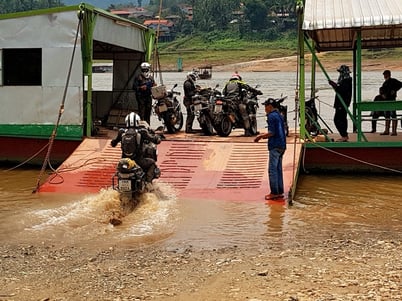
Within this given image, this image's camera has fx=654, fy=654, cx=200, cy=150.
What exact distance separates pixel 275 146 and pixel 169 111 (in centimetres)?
457

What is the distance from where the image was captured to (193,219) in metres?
8.45

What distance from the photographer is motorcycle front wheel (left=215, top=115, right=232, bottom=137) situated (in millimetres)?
12805

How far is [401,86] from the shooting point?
527 inches

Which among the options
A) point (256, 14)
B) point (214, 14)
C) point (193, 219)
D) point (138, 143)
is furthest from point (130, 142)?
point (214, 14)

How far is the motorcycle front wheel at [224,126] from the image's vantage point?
12.8 m

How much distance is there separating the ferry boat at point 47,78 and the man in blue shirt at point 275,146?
13.3ft

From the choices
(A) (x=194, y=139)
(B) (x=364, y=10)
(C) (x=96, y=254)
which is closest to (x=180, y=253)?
(C) (x=96, y=254)

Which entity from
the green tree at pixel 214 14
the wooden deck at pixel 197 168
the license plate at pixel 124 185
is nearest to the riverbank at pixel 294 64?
the green tree at pixel 214 14

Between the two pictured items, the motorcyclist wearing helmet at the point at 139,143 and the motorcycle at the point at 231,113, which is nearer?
the motorcyclist wearing helmet at the point at 139,143

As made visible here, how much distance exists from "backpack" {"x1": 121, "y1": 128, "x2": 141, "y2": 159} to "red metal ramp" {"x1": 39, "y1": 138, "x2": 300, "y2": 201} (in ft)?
5.06

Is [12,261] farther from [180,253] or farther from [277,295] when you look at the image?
[277,295]

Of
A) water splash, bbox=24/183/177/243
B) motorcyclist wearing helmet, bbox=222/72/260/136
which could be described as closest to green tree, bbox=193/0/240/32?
motorcyclist wearing helmet, bbox=222/72/260/136

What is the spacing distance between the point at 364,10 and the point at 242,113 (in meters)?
3.02

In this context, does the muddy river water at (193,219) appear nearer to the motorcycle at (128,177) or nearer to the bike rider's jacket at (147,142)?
the motorcycle at (128,177)
